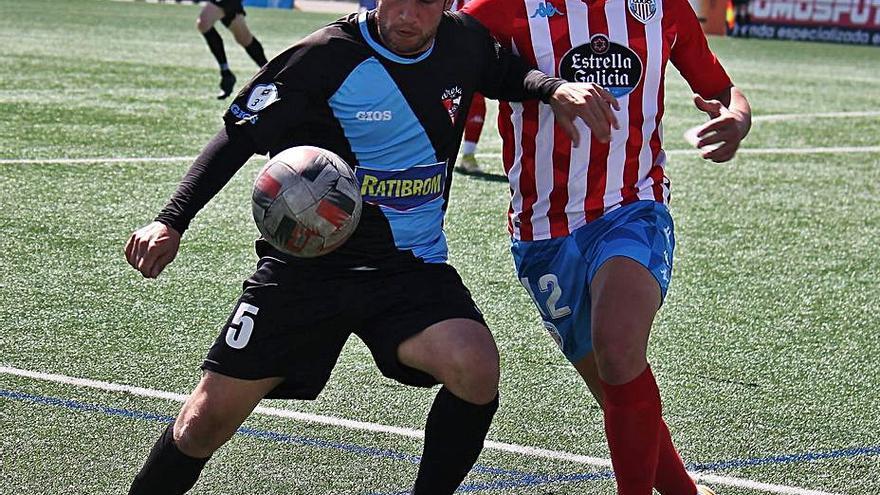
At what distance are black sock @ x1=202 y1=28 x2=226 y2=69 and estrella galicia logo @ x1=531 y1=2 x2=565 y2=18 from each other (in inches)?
420

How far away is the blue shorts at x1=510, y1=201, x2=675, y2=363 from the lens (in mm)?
4234

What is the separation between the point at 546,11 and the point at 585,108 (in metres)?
0.69

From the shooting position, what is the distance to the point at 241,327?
3.85m

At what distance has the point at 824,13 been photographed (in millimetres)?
30156

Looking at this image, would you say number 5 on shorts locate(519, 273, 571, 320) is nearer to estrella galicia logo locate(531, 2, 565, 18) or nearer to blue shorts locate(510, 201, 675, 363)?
blue shorts locate(510, 201, 675, 363)

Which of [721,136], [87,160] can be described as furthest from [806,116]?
[721,136]

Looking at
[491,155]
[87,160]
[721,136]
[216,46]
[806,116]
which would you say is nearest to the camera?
[721,136]

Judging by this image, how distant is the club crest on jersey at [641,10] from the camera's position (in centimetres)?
449

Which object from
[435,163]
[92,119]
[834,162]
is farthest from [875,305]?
[92,119]

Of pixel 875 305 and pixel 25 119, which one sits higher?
pixel 875 305

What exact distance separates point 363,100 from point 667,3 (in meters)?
1.22

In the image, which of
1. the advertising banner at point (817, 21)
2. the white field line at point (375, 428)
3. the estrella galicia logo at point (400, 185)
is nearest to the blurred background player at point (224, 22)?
the white field line at point (375, 428)

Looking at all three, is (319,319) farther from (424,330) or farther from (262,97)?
(262,97)

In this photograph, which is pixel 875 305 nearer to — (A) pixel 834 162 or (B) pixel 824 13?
(A) pixel 834 162
